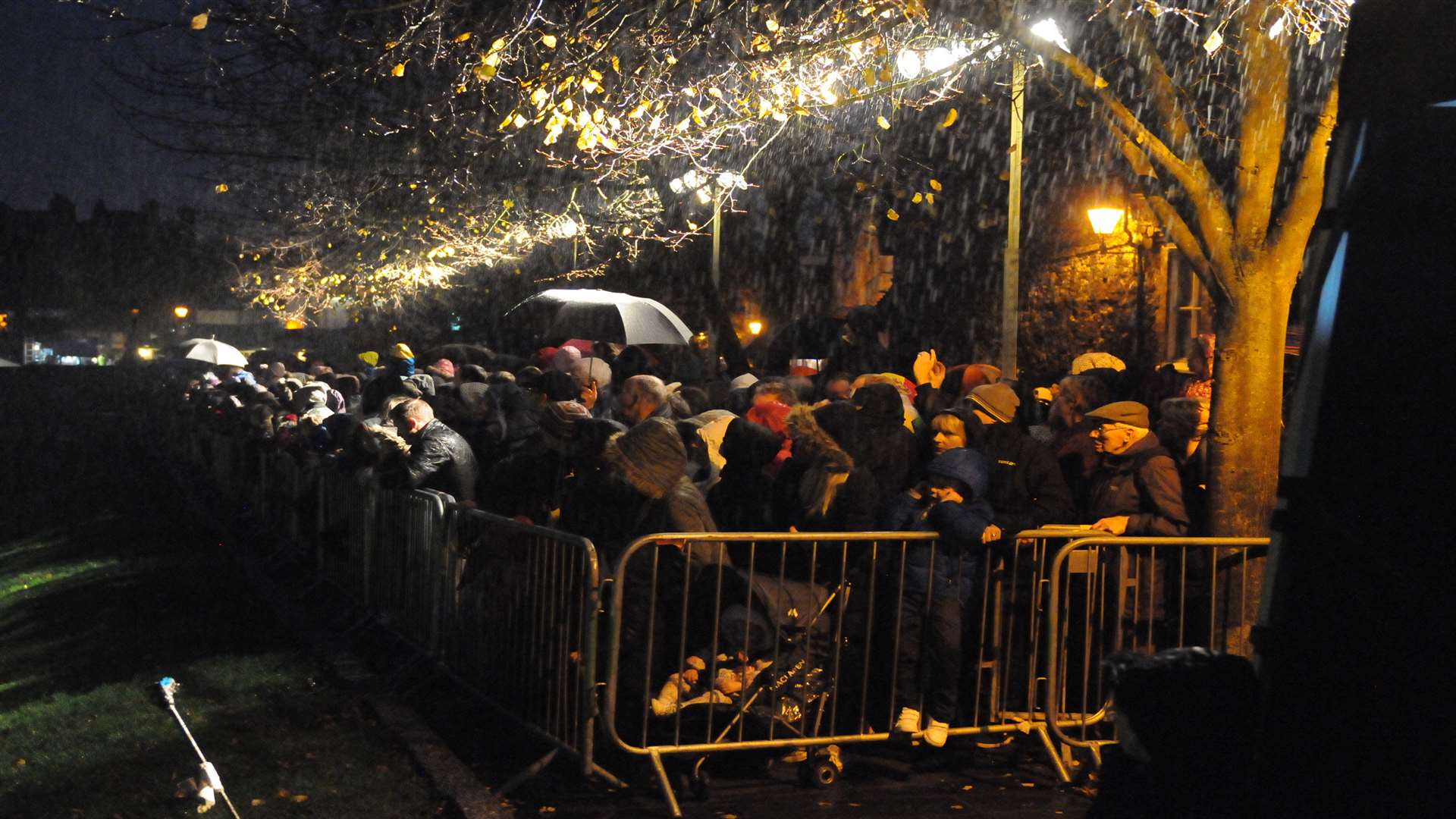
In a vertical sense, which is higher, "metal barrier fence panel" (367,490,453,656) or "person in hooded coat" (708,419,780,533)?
"person in hooded coat" (708,419,780,533)

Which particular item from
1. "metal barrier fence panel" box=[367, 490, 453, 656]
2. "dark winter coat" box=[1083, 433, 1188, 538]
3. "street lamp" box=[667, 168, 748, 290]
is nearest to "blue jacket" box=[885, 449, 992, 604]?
"dark winter coat" box=[1083, 433, 1188, 538]

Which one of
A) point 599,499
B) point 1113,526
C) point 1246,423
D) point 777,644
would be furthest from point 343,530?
point 1246,423

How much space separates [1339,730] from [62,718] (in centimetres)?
747

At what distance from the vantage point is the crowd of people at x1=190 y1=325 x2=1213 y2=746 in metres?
6.75

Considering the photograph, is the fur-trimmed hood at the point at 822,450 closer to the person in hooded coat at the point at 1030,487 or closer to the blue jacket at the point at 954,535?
the blue jacket at the point at 954,535

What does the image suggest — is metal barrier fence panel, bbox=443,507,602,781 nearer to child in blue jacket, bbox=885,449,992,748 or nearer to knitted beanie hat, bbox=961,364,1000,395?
child in blue jacket, bbox=885,449,992,748

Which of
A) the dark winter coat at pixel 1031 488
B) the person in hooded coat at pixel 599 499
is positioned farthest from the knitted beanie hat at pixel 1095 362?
the person in hooded coat at pixel 599 499

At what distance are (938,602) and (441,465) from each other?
11.8ft

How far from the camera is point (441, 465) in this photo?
8961 mm

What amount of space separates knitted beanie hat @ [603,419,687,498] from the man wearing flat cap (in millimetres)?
2144

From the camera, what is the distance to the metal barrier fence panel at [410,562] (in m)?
8.27

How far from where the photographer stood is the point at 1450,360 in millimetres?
2244

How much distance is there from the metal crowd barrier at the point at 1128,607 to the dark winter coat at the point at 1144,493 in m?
0.20

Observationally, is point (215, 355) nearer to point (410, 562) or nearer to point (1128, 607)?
point (410, 562)
